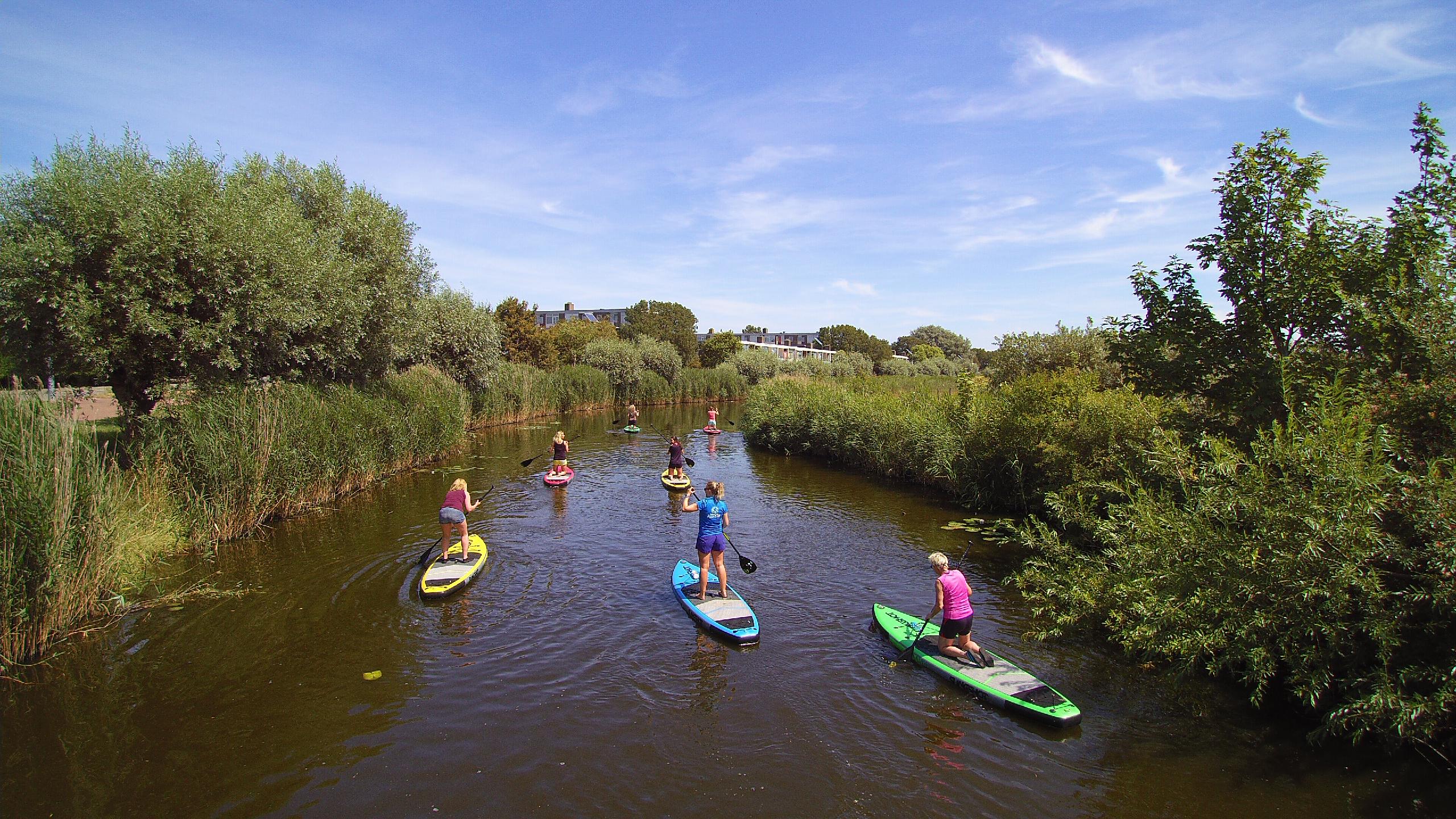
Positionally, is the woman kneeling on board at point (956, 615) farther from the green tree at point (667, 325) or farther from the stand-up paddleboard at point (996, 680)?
the green tree at point (667, 325)

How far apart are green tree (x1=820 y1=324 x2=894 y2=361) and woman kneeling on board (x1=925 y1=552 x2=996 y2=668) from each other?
98.8m

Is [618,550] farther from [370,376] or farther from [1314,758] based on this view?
[370,376]

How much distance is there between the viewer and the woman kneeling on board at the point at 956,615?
896 centimetres

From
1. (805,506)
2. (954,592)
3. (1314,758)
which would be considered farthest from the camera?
(805,506)

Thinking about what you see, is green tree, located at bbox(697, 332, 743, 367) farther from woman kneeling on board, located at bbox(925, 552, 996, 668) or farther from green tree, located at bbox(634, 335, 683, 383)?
woman kneeling on board, located at bbox(925, 552, 996, 668)

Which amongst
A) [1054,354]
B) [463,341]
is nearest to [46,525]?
[463,341]

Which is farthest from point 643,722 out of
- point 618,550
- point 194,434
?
point 194,434

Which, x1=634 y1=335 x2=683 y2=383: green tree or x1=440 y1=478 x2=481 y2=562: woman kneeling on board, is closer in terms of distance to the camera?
x1=440 y1=478 x2=481 y2=562: woman kneeling on board

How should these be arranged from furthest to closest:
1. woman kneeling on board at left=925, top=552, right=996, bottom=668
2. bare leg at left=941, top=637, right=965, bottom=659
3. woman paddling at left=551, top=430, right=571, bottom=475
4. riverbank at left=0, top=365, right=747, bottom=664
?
1. woman paddling at left=551, top=430, right=571, bottom=475
2. bare leg at left=941, top=637, right=965, bottom=659
3. woman kneeling on board at left=925, top=552, right=996, bottom=668
4. riverbank at left=0, top=365, right=747, bottom=664

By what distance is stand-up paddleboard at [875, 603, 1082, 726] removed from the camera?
7844 mm

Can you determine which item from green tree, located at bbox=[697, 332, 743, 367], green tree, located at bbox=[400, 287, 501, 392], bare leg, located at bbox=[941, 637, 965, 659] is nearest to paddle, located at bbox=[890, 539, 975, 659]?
bare leg, located at bbox=[941, 637, 965, 659]

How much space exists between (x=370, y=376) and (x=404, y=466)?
10.8ft

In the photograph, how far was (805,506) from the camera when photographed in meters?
19.7

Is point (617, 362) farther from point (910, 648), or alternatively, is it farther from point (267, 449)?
point (910, 648)
